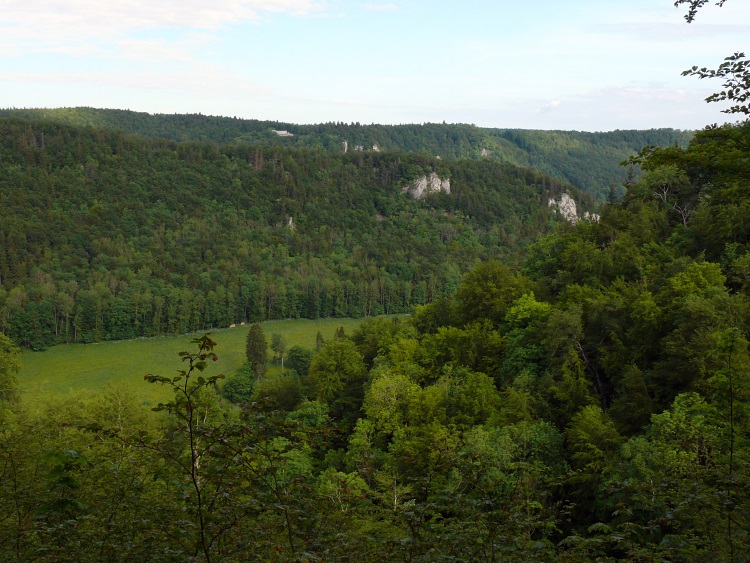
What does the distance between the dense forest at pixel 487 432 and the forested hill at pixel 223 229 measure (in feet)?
145

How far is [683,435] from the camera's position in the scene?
18.7 meters

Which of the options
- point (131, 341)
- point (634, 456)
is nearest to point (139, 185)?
point (131, 341)

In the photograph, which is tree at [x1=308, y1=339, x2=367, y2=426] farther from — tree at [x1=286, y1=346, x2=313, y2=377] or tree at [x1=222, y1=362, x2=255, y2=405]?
tree at [x1=286, y1=346, x2=313, y2=377]

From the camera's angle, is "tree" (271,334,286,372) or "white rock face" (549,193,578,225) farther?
"white rock face" (549,193,578,225)

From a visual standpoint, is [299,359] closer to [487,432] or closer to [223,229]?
[487,432]

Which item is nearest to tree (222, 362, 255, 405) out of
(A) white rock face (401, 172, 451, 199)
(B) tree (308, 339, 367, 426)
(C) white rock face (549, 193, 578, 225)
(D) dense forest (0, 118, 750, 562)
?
(D) dense forest (0, 118, 750, 562)

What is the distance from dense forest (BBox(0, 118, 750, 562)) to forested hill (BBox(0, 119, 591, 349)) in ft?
145

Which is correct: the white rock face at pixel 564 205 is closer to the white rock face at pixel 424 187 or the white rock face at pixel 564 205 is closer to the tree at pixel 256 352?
the white rock face at pixel 424 187

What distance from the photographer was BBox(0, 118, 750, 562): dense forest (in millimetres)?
7445

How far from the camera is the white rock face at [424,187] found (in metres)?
184

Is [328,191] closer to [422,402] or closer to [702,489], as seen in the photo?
[422,402]

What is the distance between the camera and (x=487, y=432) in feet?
81.9

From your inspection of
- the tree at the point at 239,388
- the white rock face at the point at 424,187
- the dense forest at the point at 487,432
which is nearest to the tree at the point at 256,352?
the tree at the point at 239,388

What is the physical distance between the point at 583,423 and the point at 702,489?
1537 centimetres
